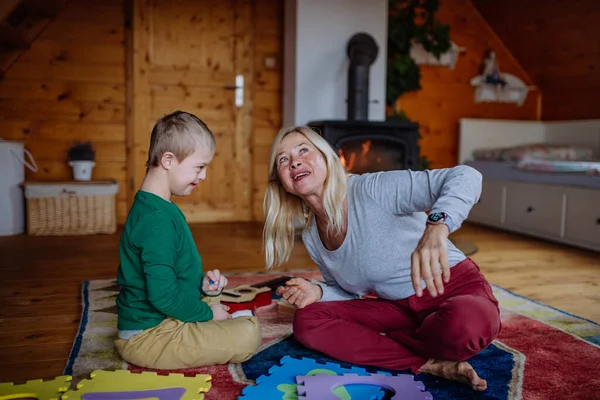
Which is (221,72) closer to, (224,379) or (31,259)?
(31,259)

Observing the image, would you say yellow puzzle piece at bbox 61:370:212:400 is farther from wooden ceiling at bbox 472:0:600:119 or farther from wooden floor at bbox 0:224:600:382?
wooden ceiling at bbox 472:0:600:119

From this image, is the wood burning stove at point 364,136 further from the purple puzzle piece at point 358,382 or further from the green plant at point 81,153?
the purple puzzle piece at point 358,382

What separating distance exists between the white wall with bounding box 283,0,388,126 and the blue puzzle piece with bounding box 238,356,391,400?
8.46 ft

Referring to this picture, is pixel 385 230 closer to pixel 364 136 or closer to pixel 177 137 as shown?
pixel 177 137

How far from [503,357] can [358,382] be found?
1.66ft

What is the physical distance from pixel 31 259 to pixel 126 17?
208cm

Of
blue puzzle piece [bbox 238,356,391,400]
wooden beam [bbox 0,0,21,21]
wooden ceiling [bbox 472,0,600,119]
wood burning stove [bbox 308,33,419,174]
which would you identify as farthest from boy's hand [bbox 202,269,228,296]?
wooden ceiling [bbox 472,0,600,119]

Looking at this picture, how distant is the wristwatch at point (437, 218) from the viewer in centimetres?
117

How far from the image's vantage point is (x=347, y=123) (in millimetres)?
3275

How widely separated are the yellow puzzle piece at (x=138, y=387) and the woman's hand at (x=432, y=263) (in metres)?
0.56

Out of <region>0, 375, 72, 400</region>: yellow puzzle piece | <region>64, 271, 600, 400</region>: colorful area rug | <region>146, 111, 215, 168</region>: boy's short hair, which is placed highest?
<region>146, 111, 215, 168</region>: boy's short hair

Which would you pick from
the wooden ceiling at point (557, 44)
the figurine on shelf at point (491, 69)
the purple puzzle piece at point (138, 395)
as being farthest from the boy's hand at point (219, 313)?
the figurine on shelf at point (491, 69)

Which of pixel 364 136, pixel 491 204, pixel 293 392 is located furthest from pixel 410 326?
pixel 491 204

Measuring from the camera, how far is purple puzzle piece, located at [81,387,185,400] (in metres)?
1.22
